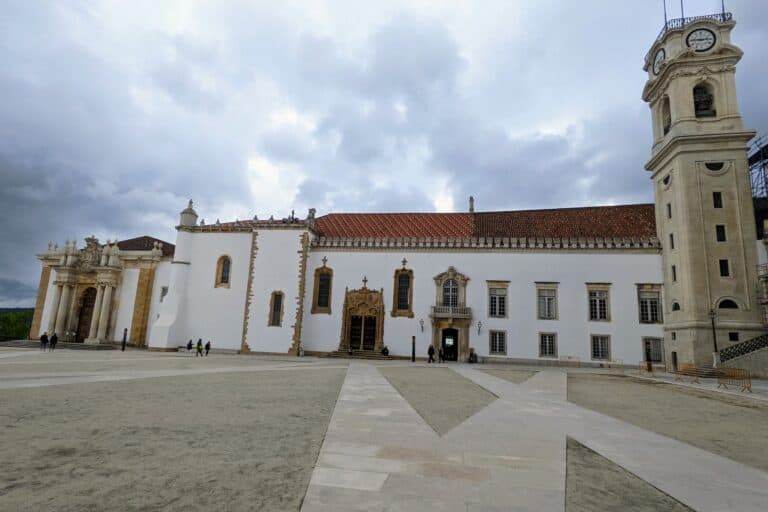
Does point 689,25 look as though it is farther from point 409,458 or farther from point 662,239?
point 409,458

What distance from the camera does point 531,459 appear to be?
615 cm

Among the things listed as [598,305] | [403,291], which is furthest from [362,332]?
[598,305]

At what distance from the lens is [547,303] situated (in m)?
31.3

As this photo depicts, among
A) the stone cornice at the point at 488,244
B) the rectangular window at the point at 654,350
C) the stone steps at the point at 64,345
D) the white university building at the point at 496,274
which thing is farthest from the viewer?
the stone steps at the point at 64,345

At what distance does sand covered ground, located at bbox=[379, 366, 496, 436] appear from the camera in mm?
9016

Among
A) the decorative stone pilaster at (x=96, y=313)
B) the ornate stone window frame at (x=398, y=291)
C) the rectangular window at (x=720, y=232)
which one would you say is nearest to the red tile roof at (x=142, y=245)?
the decorative stone pilaster at (x=96, y=313)

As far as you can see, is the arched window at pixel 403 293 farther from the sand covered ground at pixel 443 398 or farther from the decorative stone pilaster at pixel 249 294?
the sand covered ground at pixel 443 398

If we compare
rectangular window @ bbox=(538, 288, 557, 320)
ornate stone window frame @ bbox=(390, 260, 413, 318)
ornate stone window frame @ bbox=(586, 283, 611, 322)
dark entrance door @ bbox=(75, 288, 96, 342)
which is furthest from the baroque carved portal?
dark entrance door @ bbox=(75, 288, 96, 342)

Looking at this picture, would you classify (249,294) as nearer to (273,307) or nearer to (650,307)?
(273,307)

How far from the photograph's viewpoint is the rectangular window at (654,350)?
2875cm

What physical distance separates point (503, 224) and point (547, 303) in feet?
25.7

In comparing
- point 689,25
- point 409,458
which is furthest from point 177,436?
point 689,25

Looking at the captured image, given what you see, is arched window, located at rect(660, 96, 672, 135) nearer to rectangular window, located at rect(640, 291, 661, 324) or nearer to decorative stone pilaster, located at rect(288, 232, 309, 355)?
rectangular window, located at rect(640, 291, 661, 324)

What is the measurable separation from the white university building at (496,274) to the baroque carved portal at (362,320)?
0.11 meters
